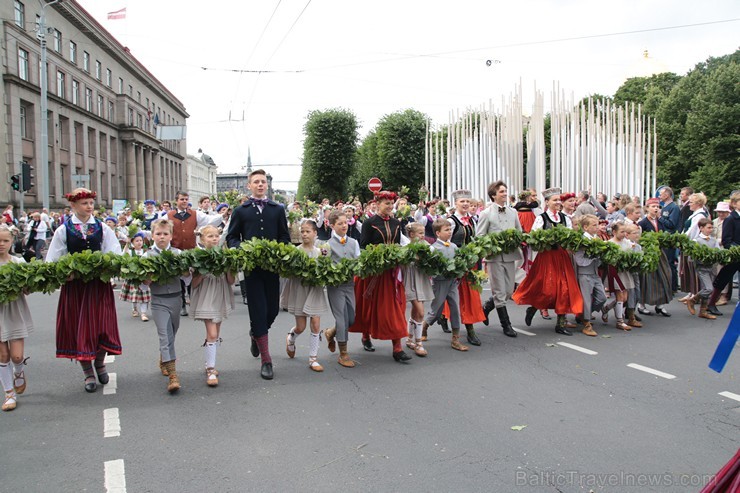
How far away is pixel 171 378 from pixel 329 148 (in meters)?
50.8

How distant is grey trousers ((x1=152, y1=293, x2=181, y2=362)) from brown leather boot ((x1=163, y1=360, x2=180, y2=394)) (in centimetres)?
5

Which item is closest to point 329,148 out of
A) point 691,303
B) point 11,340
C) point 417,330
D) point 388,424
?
point 691,303

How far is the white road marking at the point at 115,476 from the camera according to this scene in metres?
3.90

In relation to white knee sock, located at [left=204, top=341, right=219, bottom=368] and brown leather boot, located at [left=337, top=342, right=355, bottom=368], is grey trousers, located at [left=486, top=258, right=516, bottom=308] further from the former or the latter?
white knee sock, located at [left=204, top=341, right=219, bottom=368]

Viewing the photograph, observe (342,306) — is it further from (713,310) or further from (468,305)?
(713,310)

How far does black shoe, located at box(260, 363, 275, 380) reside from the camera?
6.49 metres

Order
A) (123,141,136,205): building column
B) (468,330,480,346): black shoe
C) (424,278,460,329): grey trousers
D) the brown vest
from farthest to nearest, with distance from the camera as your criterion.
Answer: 1. (123,141,136,205): building column
2. the brown vest
3. (468,330,480,346): black shoe
4. (424,278,460,329): grey trousers

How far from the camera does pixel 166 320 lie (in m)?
6.12

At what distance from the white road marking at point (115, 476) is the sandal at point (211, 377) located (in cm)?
183

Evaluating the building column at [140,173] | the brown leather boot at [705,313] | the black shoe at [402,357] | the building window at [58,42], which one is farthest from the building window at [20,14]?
the brown leather boot at [705,313]

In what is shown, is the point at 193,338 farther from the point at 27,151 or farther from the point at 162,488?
the point at 27,151

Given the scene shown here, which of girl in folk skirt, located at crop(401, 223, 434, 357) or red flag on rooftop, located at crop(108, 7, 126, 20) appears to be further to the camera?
red flag on rooftop, located at crop(108, 7, 126, 20)

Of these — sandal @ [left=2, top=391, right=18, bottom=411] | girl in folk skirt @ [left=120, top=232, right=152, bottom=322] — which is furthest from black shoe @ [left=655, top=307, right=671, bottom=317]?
sandal @ [left=2, top=391, right=18, bottom=411]

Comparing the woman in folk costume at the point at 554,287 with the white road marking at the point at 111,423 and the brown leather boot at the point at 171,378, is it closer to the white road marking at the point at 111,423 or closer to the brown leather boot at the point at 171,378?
the brown leather boot at the point at 171,378
